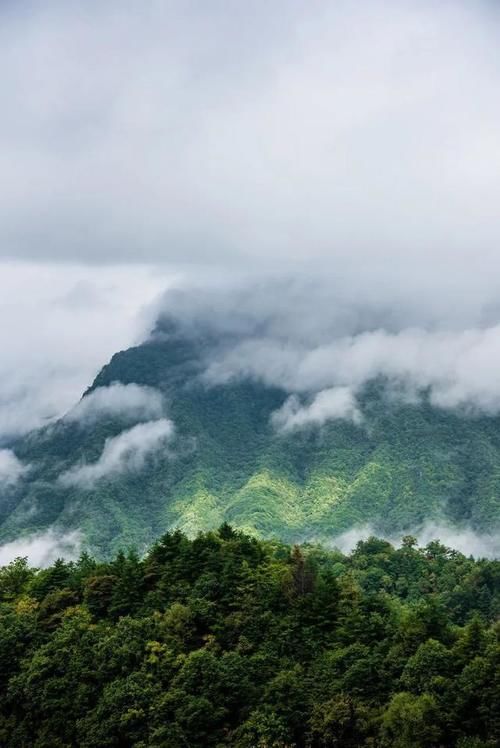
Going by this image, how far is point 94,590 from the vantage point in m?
62.7

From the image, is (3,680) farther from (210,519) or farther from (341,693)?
(210,519)

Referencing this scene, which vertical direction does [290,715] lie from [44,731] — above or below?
above

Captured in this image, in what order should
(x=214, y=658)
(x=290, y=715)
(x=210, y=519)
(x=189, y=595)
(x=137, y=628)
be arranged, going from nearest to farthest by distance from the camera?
(x=290, y=715) < (x=214, y=658) < (x=137, y=628) < (x=189, y=595) < (x=210, y=519)

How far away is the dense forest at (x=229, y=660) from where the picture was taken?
153 feet

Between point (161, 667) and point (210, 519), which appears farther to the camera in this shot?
point (210, 519)

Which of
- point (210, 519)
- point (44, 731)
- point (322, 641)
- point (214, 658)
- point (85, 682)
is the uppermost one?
point (210, 519)

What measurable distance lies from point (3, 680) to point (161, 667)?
11.9 meters

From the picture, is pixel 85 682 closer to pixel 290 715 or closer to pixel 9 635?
pixel 9 635

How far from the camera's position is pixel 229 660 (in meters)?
52.3

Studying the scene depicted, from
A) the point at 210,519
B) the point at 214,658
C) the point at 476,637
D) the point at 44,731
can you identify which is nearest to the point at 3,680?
the point at 44,731

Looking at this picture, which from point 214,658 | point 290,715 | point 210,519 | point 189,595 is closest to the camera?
point 290,715

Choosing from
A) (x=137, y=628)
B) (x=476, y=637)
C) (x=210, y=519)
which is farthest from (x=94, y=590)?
(x=210, y=519)

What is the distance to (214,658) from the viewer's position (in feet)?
171

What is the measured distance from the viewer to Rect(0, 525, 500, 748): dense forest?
4656 centimetres
